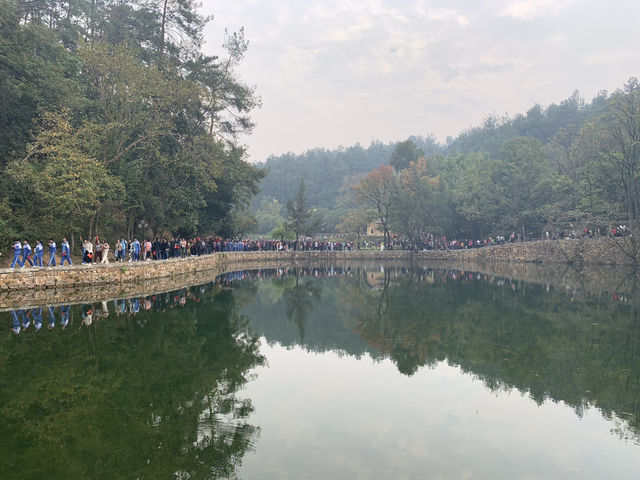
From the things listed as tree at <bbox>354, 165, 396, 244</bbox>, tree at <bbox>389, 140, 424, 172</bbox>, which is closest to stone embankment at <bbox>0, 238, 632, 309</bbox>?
tree at <bbox>354, 165, 396, 244</bbox>

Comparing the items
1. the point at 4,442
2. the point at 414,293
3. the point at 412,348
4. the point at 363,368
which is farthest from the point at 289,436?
the point at 414,293

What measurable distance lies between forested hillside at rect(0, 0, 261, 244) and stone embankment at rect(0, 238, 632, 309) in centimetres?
347

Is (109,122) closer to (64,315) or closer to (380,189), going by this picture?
(64,315)

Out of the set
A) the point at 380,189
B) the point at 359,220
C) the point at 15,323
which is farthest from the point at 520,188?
the point at 15,323

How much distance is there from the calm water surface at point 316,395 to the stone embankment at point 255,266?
505 centimetres

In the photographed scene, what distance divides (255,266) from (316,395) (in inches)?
1522

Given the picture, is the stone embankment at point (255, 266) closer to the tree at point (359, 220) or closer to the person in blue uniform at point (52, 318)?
the person in blue uniform at point (52, 318)

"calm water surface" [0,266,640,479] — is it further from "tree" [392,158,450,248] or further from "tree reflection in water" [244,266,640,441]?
"tree" [392,158,450,248]

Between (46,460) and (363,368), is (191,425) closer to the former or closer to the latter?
(46,460)

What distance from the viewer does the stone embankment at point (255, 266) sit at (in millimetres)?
19156

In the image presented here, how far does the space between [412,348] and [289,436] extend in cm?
586

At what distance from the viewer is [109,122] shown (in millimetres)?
25656

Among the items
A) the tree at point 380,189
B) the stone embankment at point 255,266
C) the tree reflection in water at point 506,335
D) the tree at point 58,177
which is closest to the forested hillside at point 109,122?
the tree at point 58,177

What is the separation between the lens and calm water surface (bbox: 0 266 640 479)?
18.7ft
